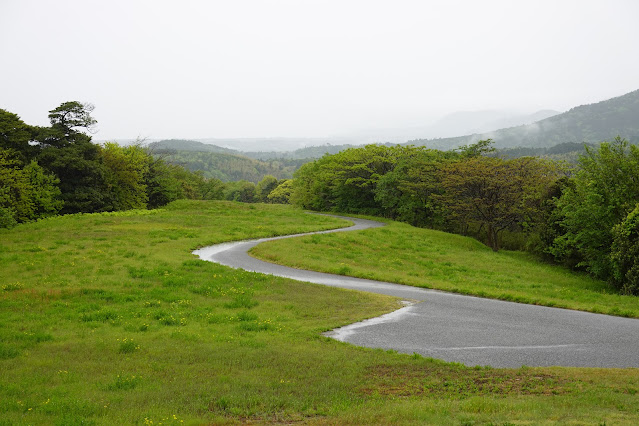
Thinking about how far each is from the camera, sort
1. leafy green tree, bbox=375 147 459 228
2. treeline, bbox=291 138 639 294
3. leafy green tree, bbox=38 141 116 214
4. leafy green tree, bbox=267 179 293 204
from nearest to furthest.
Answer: treeline, bbox=291 138 639 294, leafy green tree, bbox=38 141 116 214, leafy green tree, bbox=375 147 459 228, leafy green tree, bbox=267 179 293 204

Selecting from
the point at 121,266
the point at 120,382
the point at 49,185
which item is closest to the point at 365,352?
the point at 120,382

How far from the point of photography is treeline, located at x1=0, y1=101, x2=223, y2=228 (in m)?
49.8

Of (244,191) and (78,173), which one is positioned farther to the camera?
(244,191)

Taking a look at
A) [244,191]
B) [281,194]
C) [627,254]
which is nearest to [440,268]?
[627,254]

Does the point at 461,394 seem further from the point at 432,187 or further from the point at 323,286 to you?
the point at 432,187

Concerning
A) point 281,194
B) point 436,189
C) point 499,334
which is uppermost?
point 436,189

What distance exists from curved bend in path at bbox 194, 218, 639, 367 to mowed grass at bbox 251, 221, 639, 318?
7.80 feet

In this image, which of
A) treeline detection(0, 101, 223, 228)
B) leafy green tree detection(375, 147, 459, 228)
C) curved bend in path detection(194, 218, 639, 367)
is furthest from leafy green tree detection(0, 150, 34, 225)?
curved bend in path detection(194, 218, 639, 367)

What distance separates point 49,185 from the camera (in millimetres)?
54125

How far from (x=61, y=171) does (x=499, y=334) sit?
59698 millimetres

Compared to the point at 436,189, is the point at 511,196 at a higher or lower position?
lower

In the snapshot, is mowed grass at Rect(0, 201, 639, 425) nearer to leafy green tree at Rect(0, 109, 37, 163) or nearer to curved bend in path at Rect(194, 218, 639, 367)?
curved bend in path at Rect(194, 218, 639, 367)

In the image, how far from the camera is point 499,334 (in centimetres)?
1443

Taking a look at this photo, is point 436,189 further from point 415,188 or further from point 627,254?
point 627,254
